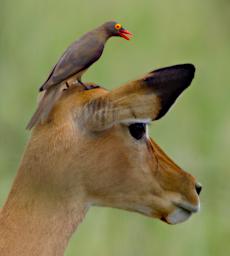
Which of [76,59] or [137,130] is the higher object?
[76,59]

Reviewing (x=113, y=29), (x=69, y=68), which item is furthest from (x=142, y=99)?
(x=113, y=29)

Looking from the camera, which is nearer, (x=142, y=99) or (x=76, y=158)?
(x=142, y=99)

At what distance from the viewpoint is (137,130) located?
403 centimetres

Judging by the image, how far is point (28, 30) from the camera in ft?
28.9

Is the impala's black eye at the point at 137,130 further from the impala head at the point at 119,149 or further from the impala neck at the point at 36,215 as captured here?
the impala neck at the point at 36,215

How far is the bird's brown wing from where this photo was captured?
413 centimetres

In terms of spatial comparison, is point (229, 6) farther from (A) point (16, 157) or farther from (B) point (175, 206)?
(B) point (175, 206)

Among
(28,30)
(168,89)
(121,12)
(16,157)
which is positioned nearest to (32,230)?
(168,89)

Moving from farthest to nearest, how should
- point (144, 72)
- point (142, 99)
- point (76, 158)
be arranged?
point (144, 72) → point (76, 158) → point (142, 99)

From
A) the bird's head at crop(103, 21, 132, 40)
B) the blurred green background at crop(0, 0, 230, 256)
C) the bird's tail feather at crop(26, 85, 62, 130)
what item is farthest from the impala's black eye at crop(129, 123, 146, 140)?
the blurred green background at crop(0, 0, 230, 256)

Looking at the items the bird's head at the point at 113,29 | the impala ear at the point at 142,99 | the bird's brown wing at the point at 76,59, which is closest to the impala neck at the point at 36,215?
the impala ear at the point at 142,99

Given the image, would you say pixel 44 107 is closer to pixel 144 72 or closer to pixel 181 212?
pixel 181 212

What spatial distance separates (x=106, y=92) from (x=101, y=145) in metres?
0.18

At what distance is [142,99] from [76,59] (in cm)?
55
